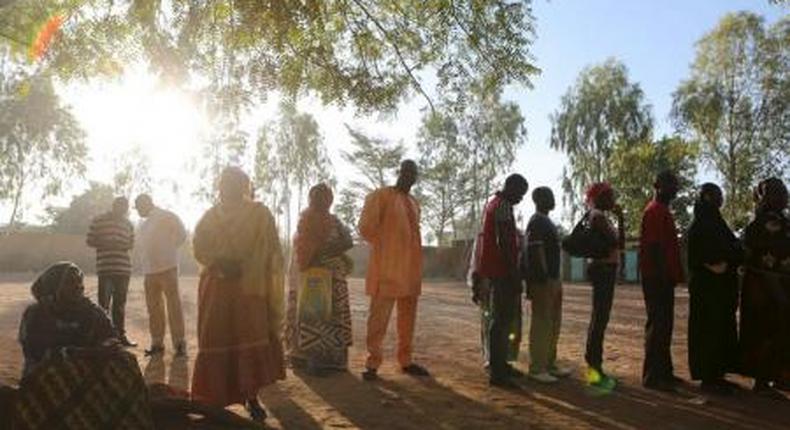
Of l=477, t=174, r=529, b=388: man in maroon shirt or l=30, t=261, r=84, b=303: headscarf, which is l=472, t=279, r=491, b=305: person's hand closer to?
l=477, t=174, r=529, b=388: man in maroon shirt

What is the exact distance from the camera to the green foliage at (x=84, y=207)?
66000 millimetres

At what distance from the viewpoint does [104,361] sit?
15.4 ft

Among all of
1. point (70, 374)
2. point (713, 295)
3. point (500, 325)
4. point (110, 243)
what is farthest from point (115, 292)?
point (713, 295)

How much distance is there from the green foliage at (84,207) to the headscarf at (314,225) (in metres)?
61.4

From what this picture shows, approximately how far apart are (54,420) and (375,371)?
3484 millimetres

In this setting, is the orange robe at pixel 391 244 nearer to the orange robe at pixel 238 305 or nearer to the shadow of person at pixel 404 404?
the shadow of person at pixel 404 404

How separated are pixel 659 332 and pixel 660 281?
43 cm

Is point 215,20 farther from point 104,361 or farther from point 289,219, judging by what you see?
point 289,219

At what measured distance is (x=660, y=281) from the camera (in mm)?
7180

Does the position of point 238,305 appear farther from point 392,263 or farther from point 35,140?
point 35,140

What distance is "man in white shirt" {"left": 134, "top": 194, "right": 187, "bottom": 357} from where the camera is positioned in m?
9.41

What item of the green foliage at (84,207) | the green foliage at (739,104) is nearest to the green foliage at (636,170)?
the green foliage at (739,104)

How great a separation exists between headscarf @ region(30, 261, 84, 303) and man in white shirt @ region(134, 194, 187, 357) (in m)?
4.08

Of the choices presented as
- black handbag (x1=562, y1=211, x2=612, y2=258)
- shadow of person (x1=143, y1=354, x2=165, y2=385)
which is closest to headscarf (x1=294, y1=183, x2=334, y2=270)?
shadow of person (x1=143, y1=354, x2=165, y2=385)
